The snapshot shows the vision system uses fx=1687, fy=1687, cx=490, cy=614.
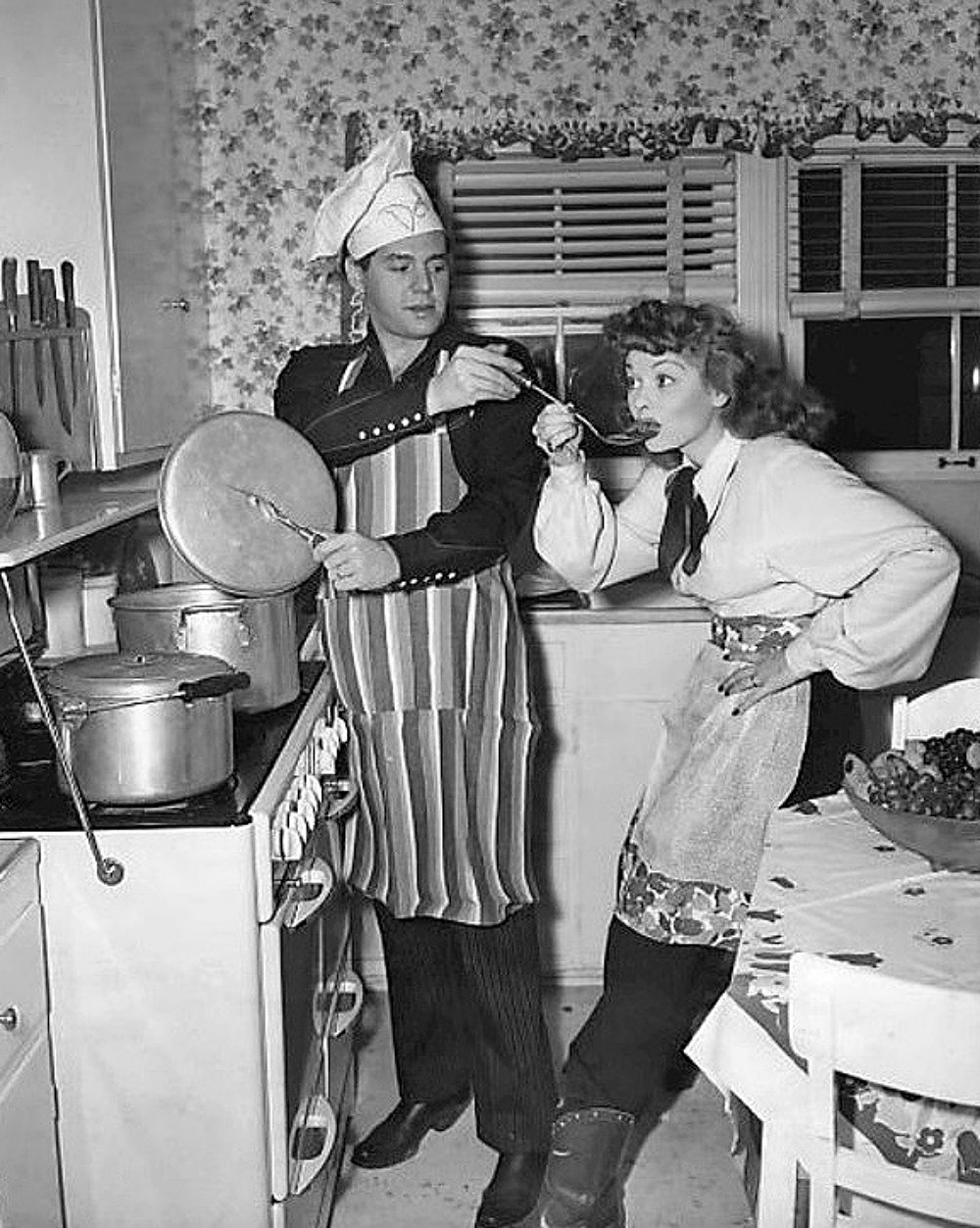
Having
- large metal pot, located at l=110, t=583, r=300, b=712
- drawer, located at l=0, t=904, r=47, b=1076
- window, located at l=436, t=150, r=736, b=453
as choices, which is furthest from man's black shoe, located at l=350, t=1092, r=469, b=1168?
window, located at l=436, t=150, r=736, b=453

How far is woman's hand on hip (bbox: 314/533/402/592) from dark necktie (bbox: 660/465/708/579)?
1.37 feet

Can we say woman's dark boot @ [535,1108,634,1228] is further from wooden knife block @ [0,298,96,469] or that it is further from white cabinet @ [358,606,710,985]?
wooden knife block @ [0,298,96,469]

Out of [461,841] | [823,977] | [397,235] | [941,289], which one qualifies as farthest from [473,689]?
[941,289]

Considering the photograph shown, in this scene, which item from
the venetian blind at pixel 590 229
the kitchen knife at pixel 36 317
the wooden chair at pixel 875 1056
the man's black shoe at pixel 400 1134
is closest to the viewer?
the wooden chair at pixel 875 1056

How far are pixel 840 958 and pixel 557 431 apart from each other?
102 cm

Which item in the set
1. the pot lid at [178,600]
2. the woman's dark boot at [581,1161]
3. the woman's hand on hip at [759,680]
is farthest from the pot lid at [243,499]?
the woman's dark boot at [581,1161]

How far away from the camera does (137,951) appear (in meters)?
1.95

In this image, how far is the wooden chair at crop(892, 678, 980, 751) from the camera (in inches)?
93.2

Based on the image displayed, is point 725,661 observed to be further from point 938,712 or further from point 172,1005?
point 172,1005

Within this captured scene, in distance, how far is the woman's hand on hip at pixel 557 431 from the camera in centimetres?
241

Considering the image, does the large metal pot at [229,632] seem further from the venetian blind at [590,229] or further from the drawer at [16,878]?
the venetian blind at [590,229]

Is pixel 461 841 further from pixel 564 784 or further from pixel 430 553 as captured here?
pixel 564 784

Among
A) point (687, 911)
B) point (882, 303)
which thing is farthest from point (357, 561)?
point (882, 303)

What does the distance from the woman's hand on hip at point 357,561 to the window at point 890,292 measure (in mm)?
1626
